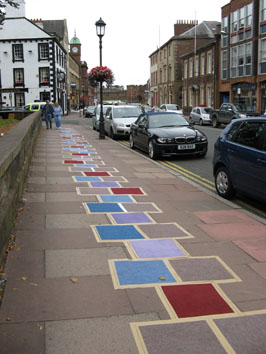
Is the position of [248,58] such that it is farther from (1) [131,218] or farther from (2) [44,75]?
(1) [131,218]

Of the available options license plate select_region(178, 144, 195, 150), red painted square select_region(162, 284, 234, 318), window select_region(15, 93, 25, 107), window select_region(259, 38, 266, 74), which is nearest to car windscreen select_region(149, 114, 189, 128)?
license plate select_region(178, 144, 195, 150)

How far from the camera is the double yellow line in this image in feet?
32.2

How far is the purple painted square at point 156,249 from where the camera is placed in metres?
4.96

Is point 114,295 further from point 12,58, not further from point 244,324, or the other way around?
point 12,58

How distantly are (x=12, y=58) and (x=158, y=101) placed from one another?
100 ft

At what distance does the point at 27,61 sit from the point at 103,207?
5193cm

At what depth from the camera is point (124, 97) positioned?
14300 cm

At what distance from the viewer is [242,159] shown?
7395 mm

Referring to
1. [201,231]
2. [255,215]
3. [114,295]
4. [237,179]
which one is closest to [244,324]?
[114,295]

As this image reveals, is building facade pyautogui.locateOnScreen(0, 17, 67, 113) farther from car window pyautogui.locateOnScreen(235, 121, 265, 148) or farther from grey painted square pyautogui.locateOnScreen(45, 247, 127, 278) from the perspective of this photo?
grey painted square pyautogui.locateOnScreen(45, 247, 127, 278)

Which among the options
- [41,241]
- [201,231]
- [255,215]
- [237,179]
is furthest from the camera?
[237,179]

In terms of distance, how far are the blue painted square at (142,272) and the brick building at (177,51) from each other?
195 feet

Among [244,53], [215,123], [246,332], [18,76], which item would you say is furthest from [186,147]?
[18,76]

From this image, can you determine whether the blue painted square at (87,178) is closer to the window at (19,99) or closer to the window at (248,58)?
the window at (248,58)
